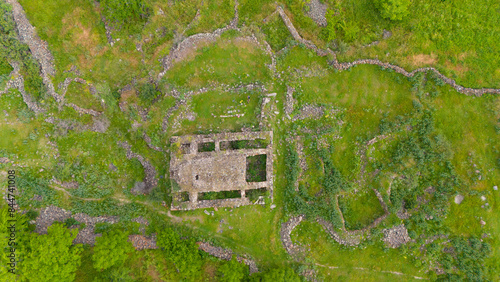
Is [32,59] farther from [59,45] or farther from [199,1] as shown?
[199,1]

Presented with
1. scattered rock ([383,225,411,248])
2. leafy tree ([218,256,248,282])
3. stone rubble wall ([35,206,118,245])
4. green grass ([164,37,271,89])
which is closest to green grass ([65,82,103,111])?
green grass ([164,37,271,89])

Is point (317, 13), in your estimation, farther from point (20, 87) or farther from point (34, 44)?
point (20, 87)

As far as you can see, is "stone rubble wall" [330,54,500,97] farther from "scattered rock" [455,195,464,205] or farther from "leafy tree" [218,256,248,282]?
"leafy tree" [218,256,248,282]

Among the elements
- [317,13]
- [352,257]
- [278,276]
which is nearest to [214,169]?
[278,276]

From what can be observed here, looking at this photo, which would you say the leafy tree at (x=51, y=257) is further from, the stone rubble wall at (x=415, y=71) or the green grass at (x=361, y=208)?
the stone rubble wall at (x=415, y=71)

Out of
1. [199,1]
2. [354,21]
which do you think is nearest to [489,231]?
[354,21]

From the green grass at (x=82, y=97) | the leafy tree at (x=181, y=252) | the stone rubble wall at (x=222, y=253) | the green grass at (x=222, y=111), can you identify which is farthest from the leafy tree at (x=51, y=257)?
the green grass at (x=222, y=111)
